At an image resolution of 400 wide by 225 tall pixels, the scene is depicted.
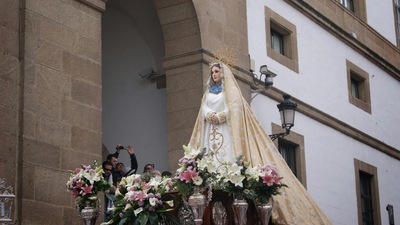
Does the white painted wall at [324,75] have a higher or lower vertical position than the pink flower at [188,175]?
higher

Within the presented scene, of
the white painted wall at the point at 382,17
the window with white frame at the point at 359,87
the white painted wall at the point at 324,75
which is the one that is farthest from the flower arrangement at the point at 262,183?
the white painted wall at the point at 382,17

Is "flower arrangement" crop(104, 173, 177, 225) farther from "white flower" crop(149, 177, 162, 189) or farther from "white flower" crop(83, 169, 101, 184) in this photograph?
"white flower" crop(83, 169, 101, 184)

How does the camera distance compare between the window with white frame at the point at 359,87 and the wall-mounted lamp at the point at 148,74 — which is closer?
the wall-mounted lamp at the point at 148,74

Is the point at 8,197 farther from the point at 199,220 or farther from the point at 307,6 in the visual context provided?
the point at 307,6

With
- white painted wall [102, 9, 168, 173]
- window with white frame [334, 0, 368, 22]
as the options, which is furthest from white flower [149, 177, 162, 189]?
window with white frame [334, 0, 368, 22]

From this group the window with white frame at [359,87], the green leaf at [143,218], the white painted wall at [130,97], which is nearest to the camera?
the green leaf at [143,218]

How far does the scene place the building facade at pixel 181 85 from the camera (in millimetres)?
10875

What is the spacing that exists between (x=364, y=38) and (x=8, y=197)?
50.3ft

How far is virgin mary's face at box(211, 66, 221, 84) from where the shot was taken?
35.6 ft

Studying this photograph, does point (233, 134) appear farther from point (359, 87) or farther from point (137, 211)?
point (359, 87)

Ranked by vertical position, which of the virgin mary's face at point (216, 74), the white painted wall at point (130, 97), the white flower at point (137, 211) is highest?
the white painted wall at point (130, 97)

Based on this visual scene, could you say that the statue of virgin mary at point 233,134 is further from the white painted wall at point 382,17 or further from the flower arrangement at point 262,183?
the white painted wall at point 382,17

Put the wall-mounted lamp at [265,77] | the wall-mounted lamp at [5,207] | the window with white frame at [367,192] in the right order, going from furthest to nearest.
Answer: the window with white frame at [367,192] → the wall-mounted lamp at [265,77] → the wall-mounted lamp at [5,207]

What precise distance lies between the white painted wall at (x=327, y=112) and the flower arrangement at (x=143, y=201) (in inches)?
282
